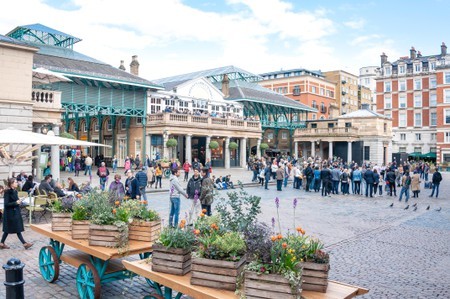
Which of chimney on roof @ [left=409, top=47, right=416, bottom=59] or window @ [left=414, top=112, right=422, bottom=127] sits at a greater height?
chimney on roof @ [left=409, top=47, right=416, bottom=59]

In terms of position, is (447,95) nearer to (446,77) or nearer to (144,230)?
(446,77)

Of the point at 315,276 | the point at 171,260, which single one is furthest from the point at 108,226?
the point at 315,276

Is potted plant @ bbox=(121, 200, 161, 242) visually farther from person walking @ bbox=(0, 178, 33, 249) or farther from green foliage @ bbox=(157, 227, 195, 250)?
person walking @ bbox=(0, 178, 33, 249)

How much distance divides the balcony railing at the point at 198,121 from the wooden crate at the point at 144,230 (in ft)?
95.0

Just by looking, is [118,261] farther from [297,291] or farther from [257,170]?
[257,170]

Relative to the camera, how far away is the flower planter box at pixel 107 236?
5582 mm

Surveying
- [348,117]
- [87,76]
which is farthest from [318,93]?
[87,76]

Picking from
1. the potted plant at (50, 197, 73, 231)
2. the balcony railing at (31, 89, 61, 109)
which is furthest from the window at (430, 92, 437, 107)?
the potted plant at (50, 197, 73, 231)

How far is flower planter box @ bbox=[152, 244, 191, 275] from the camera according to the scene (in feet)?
15.3

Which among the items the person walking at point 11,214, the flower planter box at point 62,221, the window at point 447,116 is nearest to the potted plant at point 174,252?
the flower planter box at point 62,221

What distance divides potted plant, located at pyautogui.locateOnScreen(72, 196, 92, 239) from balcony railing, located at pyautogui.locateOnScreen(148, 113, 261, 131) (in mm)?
28522

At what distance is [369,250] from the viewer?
31.4 ft

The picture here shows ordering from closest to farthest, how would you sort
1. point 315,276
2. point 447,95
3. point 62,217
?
point 315,276 → point 62,217 → point 447,95

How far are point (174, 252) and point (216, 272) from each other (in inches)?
27.1
